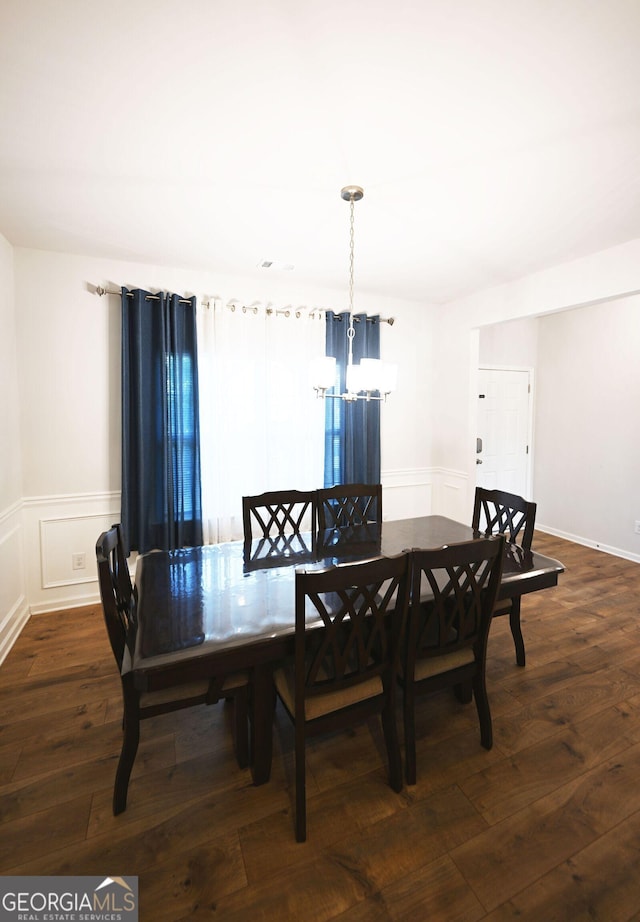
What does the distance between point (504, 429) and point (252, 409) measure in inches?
126

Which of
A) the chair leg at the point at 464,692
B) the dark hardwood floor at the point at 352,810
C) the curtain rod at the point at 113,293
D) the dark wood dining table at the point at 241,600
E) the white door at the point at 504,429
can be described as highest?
the curtain rod at the point at 113,293

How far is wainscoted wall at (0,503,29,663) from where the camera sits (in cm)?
265

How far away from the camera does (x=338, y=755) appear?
186 centimetres

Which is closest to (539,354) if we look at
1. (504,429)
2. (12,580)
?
(504,429)

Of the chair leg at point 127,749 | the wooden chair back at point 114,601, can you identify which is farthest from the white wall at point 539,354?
the chair leg at point 127,749

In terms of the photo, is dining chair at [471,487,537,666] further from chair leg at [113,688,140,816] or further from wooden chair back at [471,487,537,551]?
chair leg at [113,688,140,816]

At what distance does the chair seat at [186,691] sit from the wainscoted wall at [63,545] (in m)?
2.07

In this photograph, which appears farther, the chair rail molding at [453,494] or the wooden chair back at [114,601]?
the chair rail molding at [453,494]

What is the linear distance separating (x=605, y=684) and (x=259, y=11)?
3338 millimetres

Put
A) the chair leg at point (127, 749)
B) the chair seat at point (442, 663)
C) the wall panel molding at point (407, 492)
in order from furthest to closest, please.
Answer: the wall panel molding at point (407, 492)
the chair seat at point (442, 663)
the chair leg at point (127, 749)

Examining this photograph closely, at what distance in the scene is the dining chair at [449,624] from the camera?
1.63 m

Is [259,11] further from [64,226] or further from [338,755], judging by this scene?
[338,755]

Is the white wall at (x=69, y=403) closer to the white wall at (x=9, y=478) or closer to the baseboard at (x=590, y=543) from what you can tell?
the white wall at (x=9, y=478)

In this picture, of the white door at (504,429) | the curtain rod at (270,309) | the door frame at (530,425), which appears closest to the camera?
the curtain rod at (270,309)
